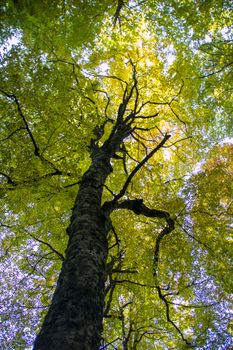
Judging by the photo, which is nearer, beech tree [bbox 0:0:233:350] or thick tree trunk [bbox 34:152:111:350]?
thick tree trunk [bbox 34:152:111:350]

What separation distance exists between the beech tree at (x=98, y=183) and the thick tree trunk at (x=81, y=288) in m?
0.01

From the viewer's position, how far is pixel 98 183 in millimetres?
4816

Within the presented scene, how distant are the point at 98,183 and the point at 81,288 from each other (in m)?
2.13

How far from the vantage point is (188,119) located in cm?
1002

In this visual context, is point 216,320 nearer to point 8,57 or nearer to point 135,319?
point 135,319

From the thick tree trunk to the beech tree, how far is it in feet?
0.04

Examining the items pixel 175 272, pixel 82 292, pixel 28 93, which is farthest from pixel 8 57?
pixel 175 272

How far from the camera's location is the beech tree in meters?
3.70

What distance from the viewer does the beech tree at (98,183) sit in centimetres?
370

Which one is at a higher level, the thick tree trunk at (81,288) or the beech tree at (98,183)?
the beech tree at (98,183)

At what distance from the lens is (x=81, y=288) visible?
9.66 ft

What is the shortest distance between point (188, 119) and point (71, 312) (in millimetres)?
8519

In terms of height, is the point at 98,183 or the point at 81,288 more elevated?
the point at 98,183

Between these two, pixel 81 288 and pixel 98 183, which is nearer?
pixel 81 288
